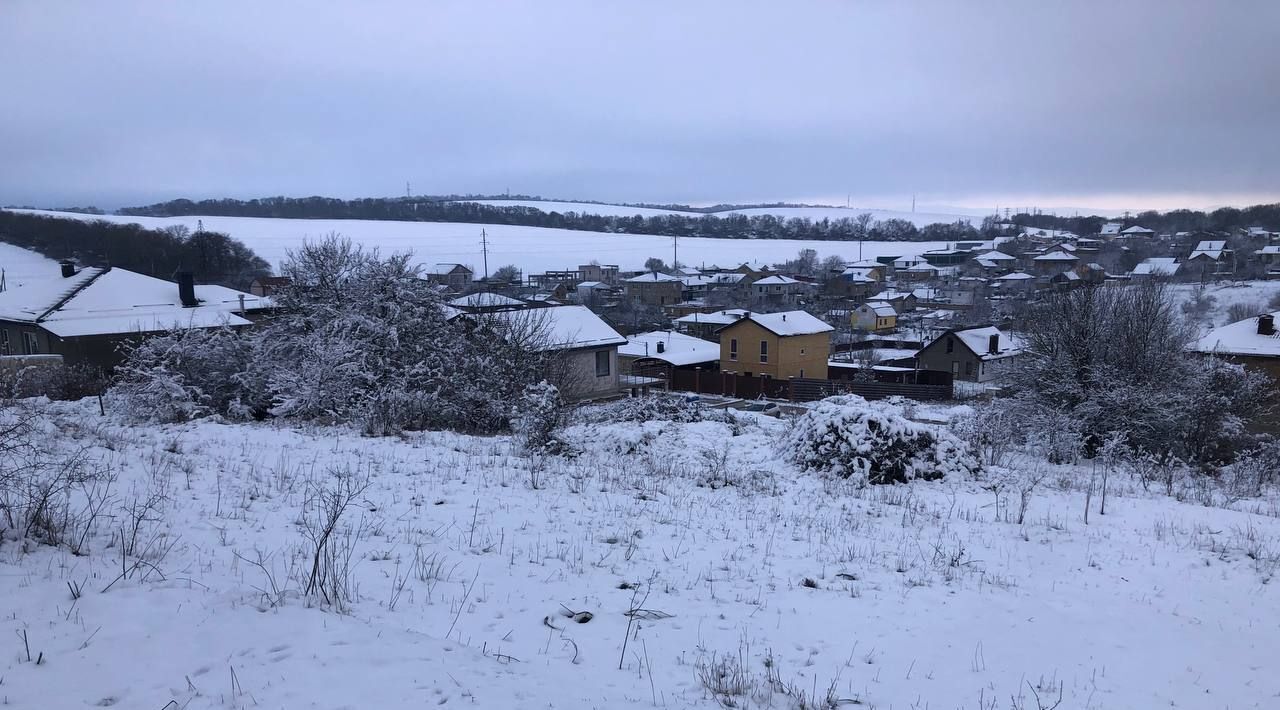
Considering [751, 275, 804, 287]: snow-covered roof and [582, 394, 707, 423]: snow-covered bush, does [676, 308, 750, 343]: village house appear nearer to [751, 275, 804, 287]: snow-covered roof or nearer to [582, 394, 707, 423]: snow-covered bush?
[751, 275, 804, 287]: snow-covered roof

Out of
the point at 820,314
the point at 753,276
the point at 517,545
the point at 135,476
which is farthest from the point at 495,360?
the point at 753,276

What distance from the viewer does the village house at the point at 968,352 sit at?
45.1 m

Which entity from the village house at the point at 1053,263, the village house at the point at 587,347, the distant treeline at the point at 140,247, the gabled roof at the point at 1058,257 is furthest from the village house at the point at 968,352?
the gabled roof at the point at 1058,257

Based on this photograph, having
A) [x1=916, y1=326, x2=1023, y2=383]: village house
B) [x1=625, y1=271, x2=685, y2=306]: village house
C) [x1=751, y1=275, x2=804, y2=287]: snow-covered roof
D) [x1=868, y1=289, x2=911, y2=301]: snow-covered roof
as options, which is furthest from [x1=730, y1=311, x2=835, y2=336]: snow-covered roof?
[x1=751, y1=275, x2=804, y2=287]: snow-covered roof

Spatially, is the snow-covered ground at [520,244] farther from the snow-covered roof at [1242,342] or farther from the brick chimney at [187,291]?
the snow-covered roof at [1242,342]

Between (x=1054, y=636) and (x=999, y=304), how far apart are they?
288 feet

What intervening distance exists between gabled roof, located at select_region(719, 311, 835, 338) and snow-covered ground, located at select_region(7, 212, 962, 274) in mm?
74548

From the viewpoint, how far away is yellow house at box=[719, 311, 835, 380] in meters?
42.4

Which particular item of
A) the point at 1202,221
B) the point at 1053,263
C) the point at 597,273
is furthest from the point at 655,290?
the point at 1202,221

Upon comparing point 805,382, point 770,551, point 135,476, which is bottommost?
point 805,382

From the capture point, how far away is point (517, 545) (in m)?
6.27

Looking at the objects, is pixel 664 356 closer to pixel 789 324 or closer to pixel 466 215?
pixel 789 324

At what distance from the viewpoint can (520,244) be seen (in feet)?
479

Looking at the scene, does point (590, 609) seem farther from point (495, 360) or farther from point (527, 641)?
point (495, 360)
